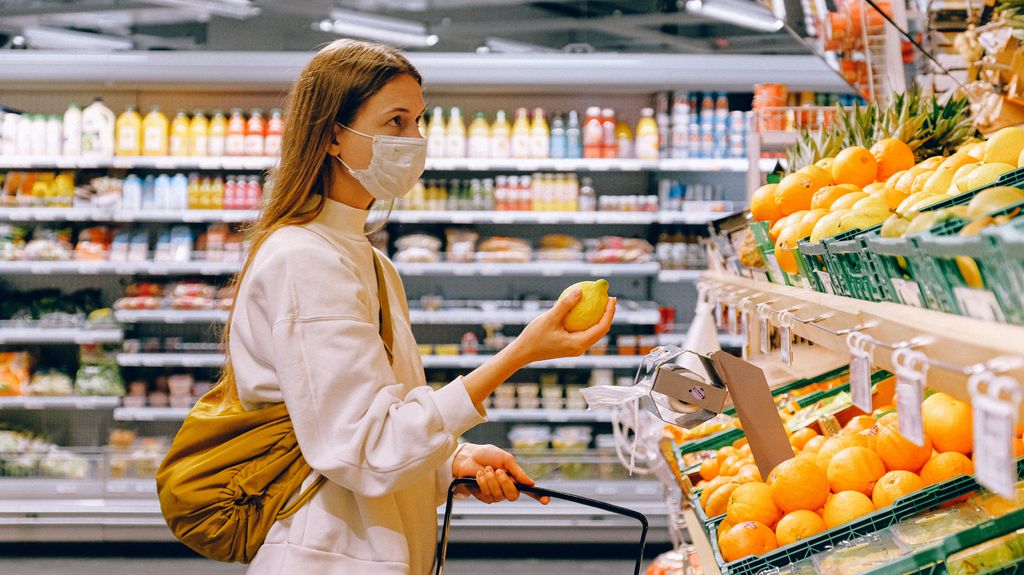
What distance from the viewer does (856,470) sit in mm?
1412

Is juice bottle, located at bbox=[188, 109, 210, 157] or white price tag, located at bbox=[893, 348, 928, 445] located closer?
white price tag, located at bbox=[893, 348, 928, 445]

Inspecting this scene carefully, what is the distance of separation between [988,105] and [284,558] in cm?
165

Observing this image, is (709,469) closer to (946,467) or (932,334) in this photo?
(946,467)

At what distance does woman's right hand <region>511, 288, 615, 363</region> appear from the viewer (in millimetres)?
1354


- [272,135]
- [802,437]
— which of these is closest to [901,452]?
[802,437]

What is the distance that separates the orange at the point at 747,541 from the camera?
142 cm

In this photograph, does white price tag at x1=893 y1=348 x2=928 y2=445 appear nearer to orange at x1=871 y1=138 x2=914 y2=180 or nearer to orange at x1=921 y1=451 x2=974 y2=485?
orange at x1=921 y1=451 x2=974 y2=485

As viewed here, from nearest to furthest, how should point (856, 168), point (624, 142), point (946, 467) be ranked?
point (946, 467), point (856, 168), point (624, 142)

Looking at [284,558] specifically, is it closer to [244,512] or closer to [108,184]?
[244,512]

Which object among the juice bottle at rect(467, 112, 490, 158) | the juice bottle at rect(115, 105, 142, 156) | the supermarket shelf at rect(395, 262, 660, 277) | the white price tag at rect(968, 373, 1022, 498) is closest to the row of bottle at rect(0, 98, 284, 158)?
the juice bottle at rect(115, 105, 142, 156)

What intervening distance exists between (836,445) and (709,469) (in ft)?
1.79

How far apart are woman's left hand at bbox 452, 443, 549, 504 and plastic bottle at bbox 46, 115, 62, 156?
4083 mm

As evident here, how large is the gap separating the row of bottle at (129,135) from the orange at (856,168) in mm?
3628

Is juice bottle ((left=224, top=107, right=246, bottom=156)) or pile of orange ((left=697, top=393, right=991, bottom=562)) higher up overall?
juice bottle ((left=224, top=107, right=246, bottom=156))
